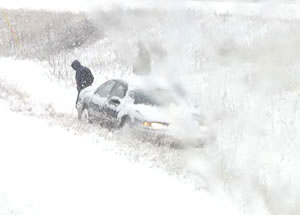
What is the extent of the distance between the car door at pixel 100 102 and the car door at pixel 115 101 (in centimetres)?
13

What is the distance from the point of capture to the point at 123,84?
9828 mm

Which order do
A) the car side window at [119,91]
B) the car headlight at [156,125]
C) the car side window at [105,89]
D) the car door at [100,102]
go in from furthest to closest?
the car side window at [105,89] < the car door at [100,102] < the car side window at [119,91] < the car headlight at [156,125]

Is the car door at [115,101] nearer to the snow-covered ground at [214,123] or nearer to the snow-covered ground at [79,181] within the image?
the snow-covered ground at [214,123]

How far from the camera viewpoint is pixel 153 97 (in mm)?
9320

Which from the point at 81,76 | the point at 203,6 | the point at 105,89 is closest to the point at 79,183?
the point at 105,89

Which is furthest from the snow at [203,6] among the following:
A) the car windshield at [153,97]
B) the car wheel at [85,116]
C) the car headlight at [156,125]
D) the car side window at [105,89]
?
the car wheel at [85,116]

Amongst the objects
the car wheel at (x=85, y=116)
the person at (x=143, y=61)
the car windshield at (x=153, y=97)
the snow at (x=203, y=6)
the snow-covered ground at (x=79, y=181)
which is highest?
the snow at (x=203, y=6)

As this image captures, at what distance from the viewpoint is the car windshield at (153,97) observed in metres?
9.13

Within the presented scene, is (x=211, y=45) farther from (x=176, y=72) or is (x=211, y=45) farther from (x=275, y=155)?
(x=275, y=155)

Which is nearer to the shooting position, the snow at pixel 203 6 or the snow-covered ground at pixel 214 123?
the snow-covered ground at pixel 214 123

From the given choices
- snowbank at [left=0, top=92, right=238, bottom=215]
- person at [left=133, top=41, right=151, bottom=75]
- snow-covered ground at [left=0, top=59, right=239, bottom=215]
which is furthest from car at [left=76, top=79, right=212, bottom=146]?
person at [left=133, top=41, right=151, bottom=75]

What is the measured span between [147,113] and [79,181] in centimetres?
362

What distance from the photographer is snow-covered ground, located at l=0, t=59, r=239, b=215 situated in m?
4.60

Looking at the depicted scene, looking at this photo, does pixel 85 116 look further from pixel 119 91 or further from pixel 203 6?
pixel 203 6
